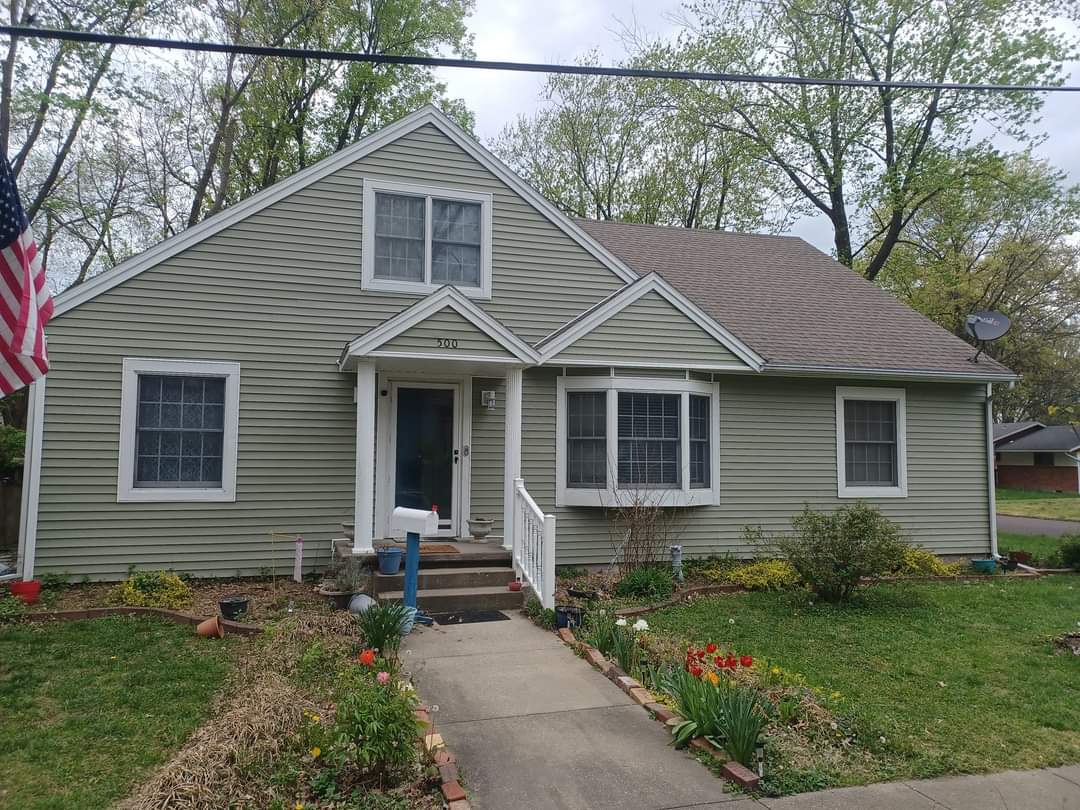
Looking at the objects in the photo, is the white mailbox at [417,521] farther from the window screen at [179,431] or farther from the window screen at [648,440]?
the window screen at [648,440]

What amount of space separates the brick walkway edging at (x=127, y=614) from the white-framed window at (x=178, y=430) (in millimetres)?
1624

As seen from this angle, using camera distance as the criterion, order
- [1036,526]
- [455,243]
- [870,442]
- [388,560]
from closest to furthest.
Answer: [388,560] → [455,243] → [870,442] → [1036,526]

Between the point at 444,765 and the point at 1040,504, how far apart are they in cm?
3074

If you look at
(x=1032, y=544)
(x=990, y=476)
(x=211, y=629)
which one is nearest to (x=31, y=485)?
(x=211, y=629)

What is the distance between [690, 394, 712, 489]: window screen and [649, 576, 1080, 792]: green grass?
6.38 feet

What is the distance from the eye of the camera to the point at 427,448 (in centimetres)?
961

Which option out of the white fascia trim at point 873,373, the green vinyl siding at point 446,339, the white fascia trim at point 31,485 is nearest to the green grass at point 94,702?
the white fascia trim at point 31,485

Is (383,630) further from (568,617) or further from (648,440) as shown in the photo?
(648,440)

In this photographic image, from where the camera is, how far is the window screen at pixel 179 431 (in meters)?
8.65

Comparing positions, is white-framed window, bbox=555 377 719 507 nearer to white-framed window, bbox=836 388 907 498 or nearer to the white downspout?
white-framed window, bbox=836 388 907 498

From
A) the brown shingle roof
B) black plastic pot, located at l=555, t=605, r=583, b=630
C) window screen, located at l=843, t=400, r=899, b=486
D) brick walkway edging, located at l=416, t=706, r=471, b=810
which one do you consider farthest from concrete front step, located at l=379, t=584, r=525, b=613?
window screen, located at l=843, t=400, r=899, b=486

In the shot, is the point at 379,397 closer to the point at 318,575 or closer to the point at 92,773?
the point at 318,575

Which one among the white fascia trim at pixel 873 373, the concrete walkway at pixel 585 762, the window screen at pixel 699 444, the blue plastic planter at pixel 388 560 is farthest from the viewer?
the white fascia trim at pixel 873 373

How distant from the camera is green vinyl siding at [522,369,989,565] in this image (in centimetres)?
990
